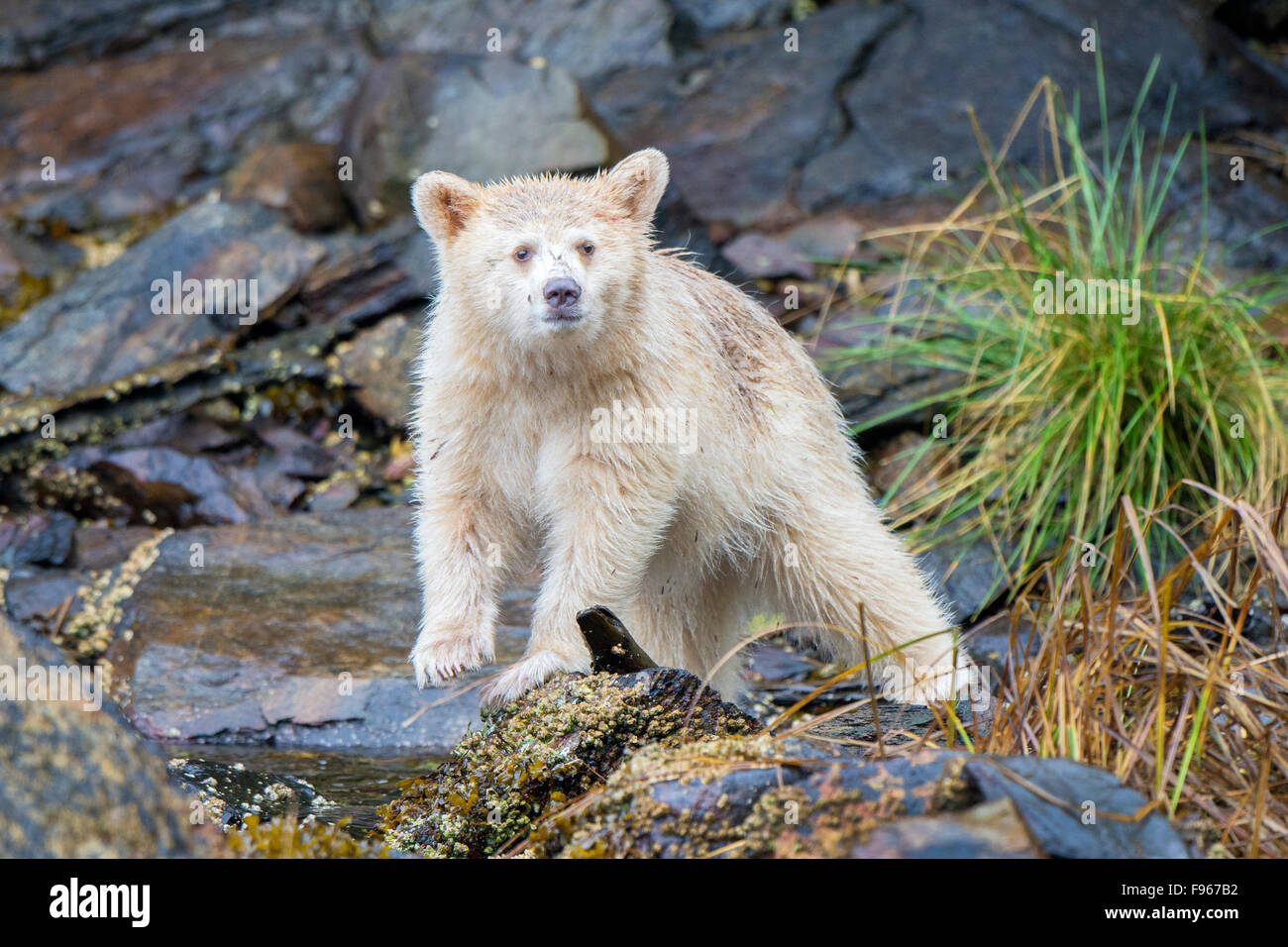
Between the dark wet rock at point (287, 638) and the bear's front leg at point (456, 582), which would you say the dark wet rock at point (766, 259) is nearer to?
the dark wet rock at point (287, 638)

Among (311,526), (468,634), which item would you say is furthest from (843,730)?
(311,526)

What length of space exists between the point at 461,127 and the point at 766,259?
2712 millimetres

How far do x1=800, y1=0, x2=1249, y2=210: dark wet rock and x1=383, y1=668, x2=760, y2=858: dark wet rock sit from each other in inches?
293

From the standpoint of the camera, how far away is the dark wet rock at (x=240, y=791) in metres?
4.78

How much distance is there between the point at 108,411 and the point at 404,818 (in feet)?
20.0

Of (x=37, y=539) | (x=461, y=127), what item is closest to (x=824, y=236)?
(x=461, y=127)

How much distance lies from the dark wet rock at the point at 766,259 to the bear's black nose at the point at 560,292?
5.58 m

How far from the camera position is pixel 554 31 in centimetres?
1323

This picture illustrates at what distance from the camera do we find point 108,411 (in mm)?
9562

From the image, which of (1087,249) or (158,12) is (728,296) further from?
(158,12)

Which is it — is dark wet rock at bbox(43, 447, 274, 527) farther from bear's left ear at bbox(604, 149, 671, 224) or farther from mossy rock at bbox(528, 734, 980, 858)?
mossy rock at bbox(528, 734, 980, 858)

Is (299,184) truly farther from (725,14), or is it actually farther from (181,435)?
(725,14)

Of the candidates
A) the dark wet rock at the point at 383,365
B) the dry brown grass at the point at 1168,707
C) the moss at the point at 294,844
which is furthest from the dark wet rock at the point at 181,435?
the dry brown grass at the point at 1168,707

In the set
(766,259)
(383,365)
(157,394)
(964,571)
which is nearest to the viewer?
(964,571)
